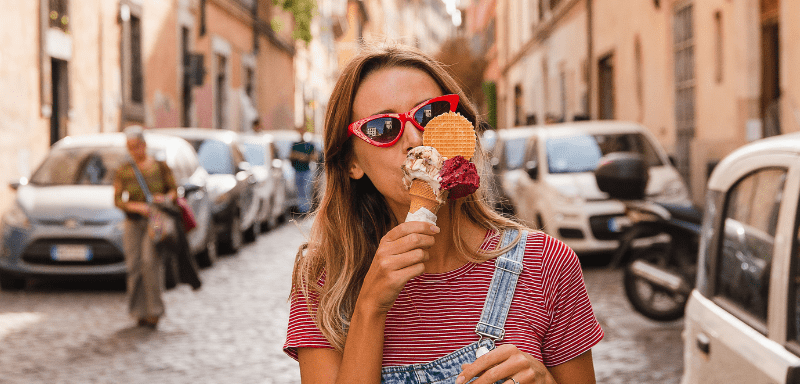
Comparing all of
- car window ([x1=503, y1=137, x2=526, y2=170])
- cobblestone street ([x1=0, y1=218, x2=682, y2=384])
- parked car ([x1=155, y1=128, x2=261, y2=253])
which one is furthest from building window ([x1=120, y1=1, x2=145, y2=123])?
cobblestone street ([x1=0, y1=218, x2=682, y2=384])

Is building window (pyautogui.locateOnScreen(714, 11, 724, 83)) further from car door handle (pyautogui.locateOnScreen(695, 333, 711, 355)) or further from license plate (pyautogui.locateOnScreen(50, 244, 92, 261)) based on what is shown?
car door handle (pyautogui.locateOnScreen(695, 333, 711, 355))

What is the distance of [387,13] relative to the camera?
85.4 meters

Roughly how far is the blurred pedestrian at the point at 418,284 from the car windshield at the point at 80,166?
29.8 feet

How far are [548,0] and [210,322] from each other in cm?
2489

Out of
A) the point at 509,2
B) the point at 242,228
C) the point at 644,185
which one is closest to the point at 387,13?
the point at 509,2

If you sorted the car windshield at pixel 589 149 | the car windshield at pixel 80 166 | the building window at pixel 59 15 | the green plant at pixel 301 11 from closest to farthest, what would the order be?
the car windshield at pixel 80 166, the car windshield at pixel 589 149, the building window at pixel 59 15, the green plant at pixel 301 11

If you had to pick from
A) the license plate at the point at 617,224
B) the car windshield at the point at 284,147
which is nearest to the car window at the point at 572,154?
the license plate at the point at 617,224

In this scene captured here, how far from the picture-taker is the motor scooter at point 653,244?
26.2 ft

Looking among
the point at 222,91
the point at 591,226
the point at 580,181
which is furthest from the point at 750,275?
the point at 222,91

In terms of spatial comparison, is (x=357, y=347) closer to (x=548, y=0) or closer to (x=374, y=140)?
(x=374, y=140)

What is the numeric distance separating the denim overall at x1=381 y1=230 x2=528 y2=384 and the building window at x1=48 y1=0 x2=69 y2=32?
563 inches

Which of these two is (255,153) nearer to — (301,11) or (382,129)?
(301,11)

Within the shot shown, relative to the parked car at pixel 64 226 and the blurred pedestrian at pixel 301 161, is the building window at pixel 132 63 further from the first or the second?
the parked car at pixel 64 226

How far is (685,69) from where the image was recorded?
16.7m
